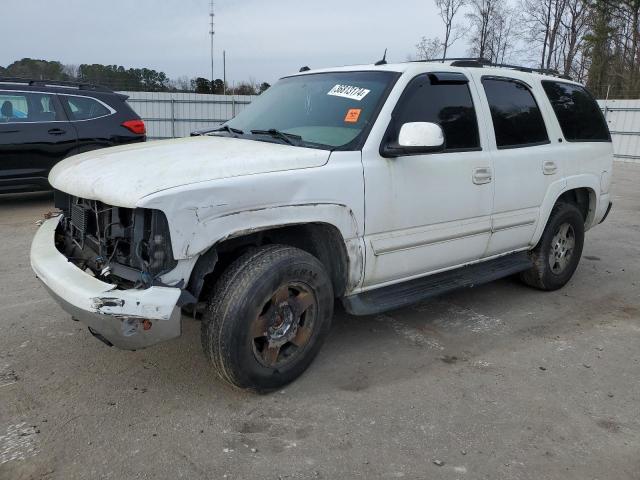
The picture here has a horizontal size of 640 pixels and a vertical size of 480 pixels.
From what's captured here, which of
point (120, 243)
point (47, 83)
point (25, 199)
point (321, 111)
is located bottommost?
point (25, 199)

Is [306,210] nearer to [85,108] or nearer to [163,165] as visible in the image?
[163,165]

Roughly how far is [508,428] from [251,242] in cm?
174

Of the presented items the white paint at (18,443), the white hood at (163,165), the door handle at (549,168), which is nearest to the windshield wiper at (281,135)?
the white hood at (163,165)

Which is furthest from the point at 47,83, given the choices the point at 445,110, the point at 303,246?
the point at 445,110

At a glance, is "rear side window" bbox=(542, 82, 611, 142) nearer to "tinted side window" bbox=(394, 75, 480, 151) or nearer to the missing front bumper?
"tinted side window" bbox=(394, 75, 480, 151)

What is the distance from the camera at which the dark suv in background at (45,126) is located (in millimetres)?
7555

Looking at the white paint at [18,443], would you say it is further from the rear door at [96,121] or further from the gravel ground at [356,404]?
the rear door at [96,121]

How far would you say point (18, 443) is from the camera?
267 cm

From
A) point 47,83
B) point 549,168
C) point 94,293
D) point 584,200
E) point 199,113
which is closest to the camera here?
point 94,293

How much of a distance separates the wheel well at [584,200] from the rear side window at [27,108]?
272 inches

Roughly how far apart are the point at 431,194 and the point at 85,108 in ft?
21.3

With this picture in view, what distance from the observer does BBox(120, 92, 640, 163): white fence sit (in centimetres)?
1886

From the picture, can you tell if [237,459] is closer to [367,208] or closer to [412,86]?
[367,208]

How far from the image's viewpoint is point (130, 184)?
2658 mm
